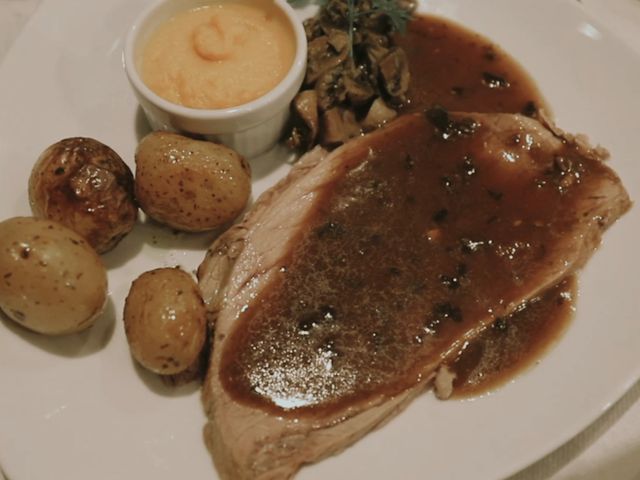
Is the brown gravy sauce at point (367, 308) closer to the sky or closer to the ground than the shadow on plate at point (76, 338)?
closer to the sky

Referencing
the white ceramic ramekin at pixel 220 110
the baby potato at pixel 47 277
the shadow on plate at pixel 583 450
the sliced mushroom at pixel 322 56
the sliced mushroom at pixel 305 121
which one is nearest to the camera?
the baby potato at pixel 47 277

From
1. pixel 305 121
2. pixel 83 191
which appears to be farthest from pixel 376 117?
pixel 83 191

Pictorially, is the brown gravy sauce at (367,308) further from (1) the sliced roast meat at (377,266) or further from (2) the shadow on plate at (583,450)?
(2) the shadow on plate at (583,450)

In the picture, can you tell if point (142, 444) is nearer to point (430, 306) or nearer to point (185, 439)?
point (185, 439)

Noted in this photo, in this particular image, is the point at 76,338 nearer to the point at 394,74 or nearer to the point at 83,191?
the point at 83,191

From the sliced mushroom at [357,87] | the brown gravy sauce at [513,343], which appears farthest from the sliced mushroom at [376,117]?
the brown gravy sauce at [513,343]

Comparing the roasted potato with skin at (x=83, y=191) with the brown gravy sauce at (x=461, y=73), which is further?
the brown gravy sauce at (x=461, y=73)

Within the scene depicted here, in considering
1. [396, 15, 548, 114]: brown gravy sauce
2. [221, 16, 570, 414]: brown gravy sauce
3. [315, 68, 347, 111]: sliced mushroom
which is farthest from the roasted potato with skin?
[396, 15, 548, 114]: brown gravy sauce
